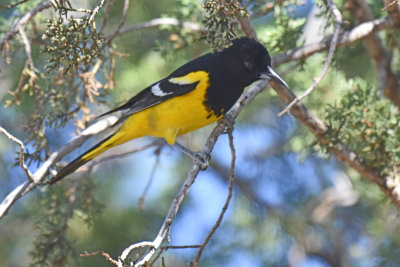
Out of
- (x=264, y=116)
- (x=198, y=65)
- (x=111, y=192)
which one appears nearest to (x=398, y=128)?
(x=198, y=65)

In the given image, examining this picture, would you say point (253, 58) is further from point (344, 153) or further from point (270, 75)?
point (344, 153)

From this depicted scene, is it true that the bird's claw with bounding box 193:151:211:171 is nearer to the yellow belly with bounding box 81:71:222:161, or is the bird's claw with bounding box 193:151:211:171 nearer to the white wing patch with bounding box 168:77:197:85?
the yellow belly with bounding box 81:71:222:161

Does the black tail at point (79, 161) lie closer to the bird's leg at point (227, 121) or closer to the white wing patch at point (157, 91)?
the white wing patch at point (157, 91)

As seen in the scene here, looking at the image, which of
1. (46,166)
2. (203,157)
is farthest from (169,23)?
(46,166)

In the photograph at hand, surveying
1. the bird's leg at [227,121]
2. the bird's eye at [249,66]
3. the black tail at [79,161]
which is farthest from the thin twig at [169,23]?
the black tail at [79,161]

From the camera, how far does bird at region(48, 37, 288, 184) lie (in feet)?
12.7

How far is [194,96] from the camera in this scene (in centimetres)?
391

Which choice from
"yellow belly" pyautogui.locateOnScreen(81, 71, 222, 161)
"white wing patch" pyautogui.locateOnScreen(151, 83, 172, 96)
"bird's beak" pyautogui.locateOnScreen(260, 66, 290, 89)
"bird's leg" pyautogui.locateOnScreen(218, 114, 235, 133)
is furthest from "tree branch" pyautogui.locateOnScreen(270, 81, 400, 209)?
"white wing patch" pyautogui.locateOnScreen(151, 83, 172, 96)

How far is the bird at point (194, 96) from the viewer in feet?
12.7

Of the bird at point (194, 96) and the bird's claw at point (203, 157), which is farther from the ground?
the bird at point (194, 96)

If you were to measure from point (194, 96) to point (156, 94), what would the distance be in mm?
330

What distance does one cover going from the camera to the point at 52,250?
413 centimetres

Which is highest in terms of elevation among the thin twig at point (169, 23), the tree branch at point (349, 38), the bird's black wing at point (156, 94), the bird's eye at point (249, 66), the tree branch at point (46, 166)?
the thin twig at point (169, 23)

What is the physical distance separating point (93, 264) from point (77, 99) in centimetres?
179
